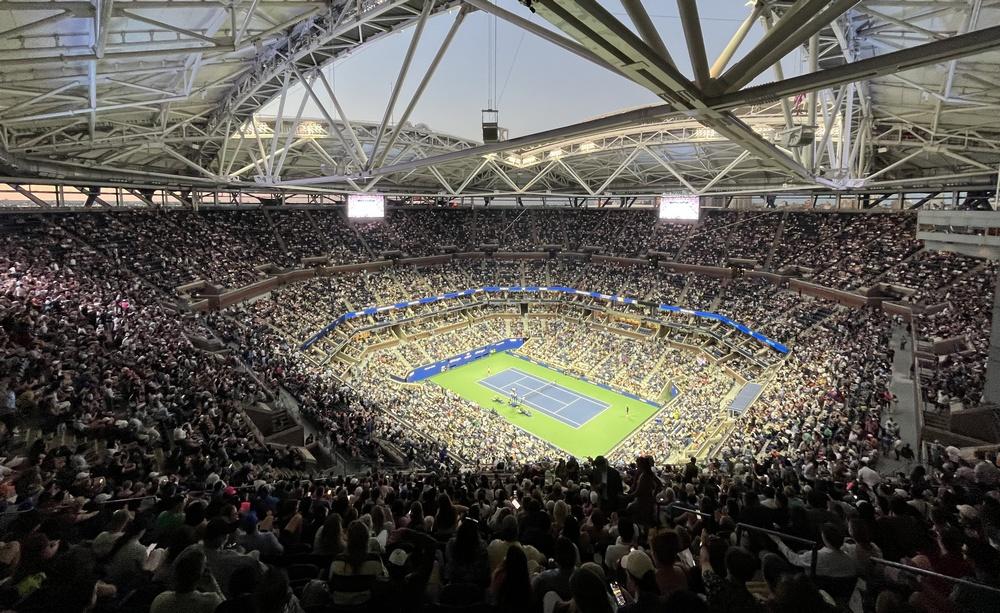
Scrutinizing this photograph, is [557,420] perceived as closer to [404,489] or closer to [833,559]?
[404,489]

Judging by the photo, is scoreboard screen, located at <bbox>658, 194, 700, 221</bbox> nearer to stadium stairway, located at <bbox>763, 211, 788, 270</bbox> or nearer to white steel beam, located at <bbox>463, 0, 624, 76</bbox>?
stadium stairway, located at <bbox>763, 211, 788, 270</bbox>

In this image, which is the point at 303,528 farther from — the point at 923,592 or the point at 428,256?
the point at 428,256

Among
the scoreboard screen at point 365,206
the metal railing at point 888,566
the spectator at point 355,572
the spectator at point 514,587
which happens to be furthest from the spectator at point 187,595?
the scoreboard screen at point 365,206

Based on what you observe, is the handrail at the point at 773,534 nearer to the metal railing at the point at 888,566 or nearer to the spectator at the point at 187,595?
the metal railing at the point at 888,566

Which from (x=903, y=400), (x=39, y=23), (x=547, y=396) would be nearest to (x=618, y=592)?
(x=39, y=23)

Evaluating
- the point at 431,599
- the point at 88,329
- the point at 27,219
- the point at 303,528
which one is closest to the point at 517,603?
the point at 431,599

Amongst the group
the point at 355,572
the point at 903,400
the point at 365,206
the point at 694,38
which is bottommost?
the point at 903,400

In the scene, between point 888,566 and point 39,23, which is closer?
point 888,566
